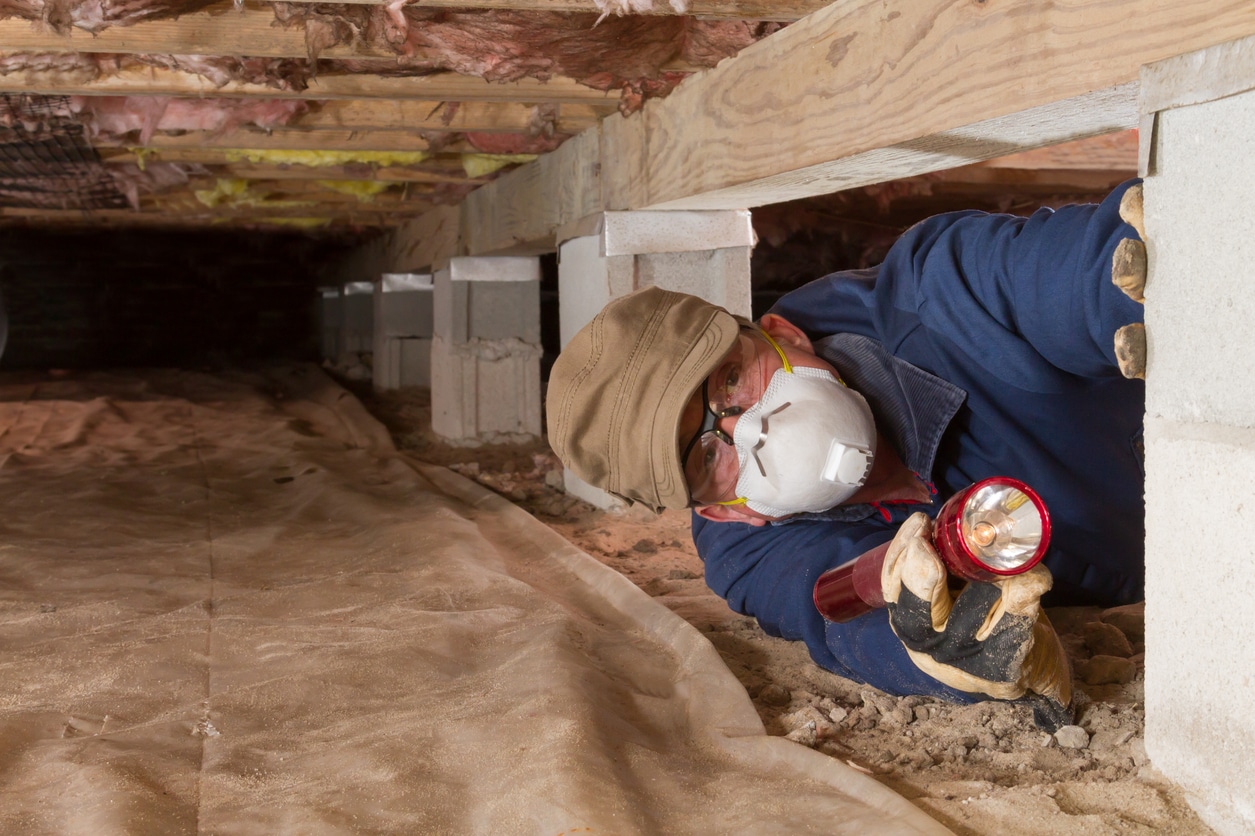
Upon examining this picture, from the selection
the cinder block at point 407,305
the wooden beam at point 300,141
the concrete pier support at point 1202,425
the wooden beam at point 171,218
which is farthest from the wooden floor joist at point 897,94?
the cinder block at point 407,305

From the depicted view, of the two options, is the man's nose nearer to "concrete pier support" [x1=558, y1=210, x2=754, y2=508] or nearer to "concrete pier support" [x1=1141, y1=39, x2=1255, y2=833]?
"concrete pier support" [x1=1141, y1=39, x2=1255, y2=833]

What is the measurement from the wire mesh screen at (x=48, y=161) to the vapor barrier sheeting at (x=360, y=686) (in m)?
1.59

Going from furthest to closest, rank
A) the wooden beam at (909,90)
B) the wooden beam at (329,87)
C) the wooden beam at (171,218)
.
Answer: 1. the wooden beam at (171,218)
2. the wooden beam at (329,87)
3. the wooden beam at (909,90)

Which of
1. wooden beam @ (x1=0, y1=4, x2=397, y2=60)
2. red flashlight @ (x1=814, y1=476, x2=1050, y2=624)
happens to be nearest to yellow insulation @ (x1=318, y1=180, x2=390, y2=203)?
wooden beam @ (x1=0, y1=4, x2=397, y2=60)

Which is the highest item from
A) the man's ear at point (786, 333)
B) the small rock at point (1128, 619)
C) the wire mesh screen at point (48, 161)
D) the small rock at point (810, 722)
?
the wire mesh screen at point (48, 161)

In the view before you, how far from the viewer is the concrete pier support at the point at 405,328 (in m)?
8.82

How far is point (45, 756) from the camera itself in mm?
1869

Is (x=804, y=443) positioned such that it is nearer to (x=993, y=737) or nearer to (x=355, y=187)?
(x=993, y=737)

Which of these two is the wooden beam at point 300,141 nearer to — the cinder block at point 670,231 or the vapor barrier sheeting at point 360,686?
the cinder block at point 670,231

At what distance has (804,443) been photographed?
2.02m

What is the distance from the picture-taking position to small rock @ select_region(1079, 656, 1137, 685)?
197 centimetres

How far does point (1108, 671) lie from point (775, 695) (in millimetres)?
662

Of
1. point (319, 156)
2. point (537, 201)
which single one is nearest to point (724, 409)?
point (537, 201)

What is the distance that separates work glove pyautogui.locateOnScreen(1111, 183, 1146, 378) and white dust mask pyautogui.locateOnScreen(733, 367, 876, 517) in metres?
0.61
